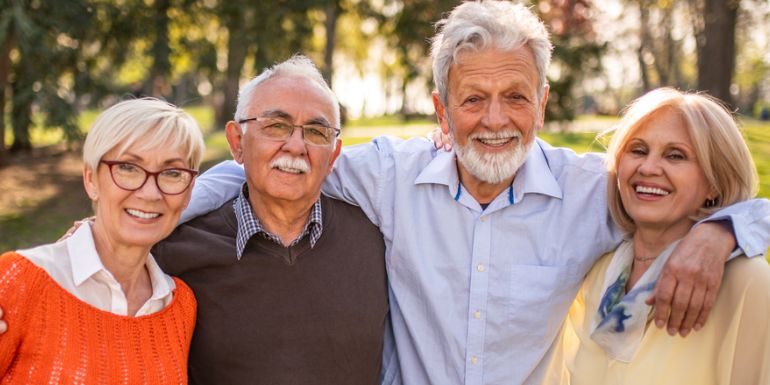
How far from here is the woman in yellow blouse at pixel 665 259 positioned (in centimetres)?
240

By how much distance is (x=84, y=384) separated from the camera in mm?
2283

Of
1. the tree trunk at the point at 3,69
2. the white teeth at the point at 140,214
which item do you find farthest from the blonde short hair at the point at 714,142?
the tree trunk at the point at 3,69

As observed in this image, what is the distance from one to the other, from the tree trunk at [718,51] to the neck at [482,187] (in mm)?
10455

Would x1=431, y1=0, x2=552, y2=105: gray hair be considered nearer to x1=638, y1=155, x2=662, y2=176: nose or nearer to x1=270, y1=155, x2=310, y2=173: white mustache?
x1=638, y1=155, x2=662, y2=176: nose

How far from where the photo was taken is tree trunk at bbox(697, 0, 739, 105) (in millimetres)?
12242

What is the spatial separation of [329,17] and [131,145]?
14420mm

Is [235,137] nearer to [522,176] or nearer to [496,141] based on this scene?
[496,141]

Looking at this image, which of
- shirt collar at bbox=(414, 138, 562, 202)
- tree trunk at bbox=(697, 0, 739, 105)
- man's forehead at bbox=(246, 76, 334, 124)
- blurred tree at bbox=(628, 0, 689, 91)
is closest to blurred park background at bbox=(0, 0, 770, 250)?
tree trunk at bbox=(697, 0, 739, 105)

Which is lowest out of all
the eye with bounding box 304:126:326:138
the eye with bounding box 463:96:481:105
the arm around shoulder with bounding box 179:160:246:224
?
the arm around shoulder with bounding box 179:160:246:224

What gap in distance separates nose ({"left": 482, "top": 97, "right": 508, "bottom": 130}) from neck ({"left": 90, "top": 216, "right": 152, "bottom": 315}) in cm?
148

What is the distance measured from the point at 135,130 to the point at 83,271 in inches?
19.8

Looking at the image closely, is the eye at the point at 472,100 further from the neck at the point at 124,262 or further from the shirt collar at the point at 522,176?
the neck at the point at 124,262

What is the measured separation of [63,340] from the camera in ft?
7.53

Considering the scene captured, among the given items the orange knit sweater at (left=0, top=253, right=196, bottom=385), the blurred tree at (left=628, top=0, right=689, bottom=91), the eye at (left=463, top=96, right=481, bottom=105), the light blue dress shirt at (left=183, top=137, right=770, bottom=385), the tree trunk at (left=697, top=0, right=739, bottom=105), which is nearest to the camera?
the orange knit sweater at (left=0, top=253, right=196, bottom=385)
